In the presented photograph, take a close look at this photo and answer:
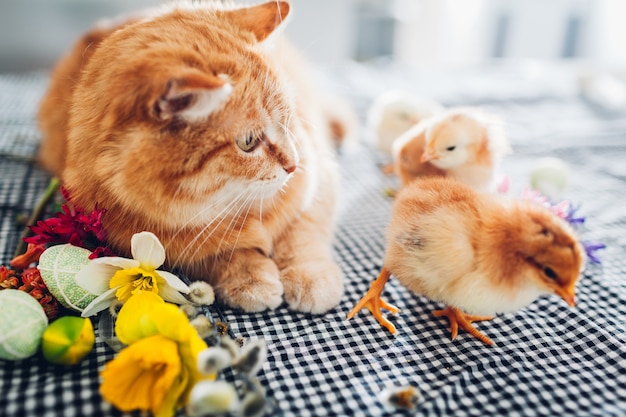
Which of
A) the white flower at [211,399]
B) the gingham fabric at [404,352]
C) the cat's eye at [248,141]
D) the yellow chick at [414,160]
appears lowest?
the gingham fabric at [404,352]

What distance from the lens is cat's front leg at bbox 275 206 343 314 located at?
931 millimetres

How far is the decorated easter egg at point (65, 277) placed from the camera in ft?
2.64

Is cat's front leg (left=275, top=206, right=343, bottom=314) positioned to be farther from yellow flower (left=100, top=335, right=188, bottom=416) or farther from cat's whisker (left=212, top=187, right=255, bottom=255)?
yellow flower (left=100, top=335, right=188, bottom=416)

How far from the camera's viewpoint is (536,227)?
0.72 meters

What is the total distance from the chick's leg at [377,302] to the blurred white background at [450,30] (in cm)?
276

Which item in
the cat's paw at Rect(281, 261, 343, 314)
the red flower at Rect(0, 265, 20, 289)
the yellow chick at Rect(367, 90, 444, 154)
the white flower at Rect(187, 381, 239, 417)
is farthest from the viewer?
the yellow chick at Rect(367, 90, 444, 154)

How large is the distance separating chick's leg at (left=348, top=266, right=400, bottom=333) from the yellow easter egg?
1.46 feet

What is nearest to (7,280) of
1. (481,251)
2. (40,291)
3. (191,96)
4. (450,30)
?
(40,291)

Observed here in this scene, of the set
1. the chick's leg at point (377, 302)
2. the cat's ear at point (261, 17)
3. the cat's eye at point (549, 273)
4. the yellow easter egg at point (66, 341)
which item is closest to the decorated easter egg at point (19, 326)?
the yellow easter egg at point (66, 341)

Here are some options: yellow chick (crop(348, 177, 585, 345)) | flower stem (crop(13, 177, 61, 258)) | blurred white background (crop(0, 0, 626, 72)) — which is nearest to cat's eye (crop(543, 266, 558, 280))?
yellow chick (crop(348, 177, 585, 345))

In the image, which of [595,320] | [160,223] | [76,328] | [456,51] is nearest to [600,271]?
[595,320]

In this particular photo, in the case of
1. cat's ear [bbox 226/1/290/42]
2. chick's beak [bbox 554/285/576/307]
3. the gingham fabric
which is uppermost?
cat's ear [bbox 226/1/290/42]

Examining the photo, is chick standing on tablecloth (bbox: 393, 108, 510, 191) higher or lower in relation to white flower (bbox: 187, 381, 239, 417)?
higher

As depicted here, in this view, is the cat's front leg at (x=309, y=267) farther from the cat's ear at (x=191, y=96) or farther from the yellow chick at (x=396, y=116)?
the yellow chick at (x=396, y=116)
